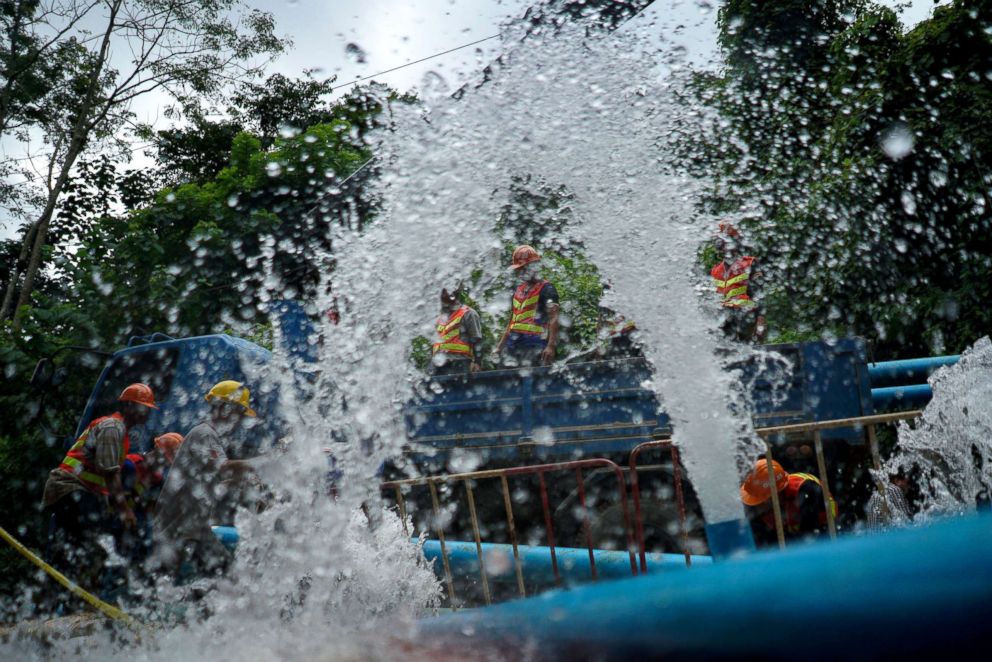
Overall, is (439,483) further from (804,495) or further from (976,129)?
(976,129)

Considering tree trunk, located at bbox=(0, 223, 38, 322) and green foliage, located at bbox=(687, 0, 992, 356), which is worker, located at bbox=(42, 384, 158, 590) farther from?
tree trunk, located at bbox=(0, 223, 38, 322)

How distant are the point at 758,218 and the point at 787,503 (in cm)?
540

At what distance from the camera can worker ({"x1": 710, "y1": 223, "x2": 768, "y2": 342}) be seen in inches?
252

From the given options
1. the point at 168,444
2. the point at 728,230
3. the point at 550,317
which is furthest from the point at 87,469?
the point at 728,230

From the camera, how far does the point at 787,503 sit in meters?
4.94

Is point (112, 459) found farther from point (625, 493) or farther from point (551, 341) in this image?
point (625, 493)

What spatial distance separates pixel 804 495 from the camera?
493 cm

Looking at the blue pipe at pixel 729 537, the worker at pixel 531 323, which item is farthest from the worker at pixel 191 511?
the blue pipe at pixel 729 537

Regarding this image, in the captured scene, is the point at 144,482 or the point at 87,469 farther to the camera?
the point at 144,482

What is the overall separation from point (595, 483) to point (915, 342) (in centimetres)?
453

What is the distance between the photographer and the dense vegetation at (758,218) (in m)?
8.05

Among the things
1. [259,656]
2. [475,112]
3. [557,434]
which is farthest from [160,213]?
[259,656]

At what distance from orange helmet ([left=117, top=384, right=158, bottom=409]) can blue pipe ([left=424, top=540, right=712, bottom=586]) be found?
2543mm

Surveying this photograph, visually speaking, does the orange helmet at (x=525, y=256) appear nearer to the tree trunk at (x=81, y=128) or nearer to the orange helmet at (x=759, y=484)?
the orange helmet at (x=759, y=484)
